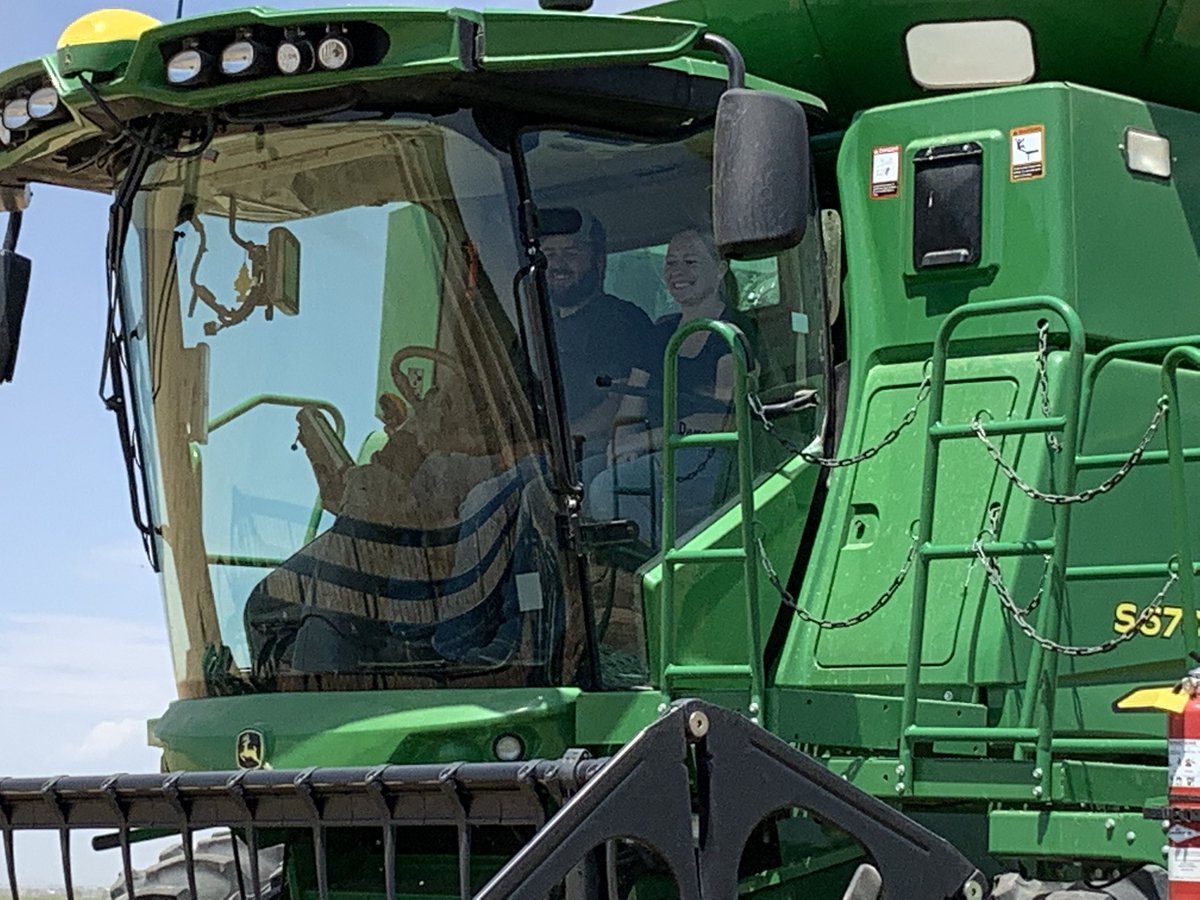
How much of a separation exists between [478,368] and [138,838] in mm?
1481

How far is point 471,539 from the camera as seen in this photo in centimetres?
533

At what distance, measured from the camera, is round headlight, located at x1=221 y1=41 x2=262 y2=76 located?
5172 millimetres

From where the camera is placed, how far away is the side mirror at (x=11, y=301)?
600 cm

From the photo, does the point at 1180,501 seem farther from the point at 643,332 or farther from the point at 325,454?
the point at 325,454

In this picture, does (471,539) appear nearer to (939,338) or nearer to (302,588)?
(302,588)

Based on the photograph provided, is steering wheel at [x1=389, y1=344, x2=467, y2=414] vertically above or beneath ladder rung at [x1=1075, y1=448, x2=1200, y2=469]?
above

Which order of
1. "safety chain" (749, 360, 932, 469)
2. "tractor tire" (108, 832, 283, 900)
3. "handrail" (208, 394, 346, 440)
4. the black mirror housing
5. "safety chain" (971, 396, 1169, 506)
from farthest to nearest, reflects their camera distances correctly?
"tractor tire" (108, 832, 283, 900) < the black mirror housing < "handrail" (208, 394, 346, 440) < "safety chain" (749, 360, 932, 469) < "safety chain" (971, 396, 1169, 506)

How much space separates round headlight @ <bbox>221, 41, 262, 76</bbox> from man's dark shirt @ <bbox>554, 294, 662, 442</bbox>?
3.14 ft

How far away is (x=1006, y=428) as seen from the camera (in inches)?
194

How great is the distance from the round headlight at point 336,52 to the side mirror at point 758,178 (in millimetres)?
911

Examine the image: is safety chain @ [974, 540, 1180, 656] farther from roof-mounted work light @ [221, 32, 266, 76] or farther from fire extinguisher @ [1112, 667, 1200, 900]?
roof-mounted work light @ [221, 32, 266, 76]

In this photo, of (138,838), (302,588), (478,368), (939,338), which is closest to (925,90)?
(939,338)

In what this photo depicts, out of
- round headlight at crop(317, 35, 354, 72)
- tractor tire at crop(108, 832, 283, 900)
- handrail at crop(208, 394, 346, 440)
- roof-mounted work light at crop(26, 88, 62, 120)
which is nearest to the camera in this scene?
round headlight at crop(317, 35, 354, 72)

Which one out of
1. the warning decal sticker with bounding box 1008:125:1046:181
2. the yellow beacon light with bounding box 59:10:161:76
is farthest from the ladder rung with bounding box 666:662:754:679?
the yellow beacon light with bounding box 59:10:161:76
